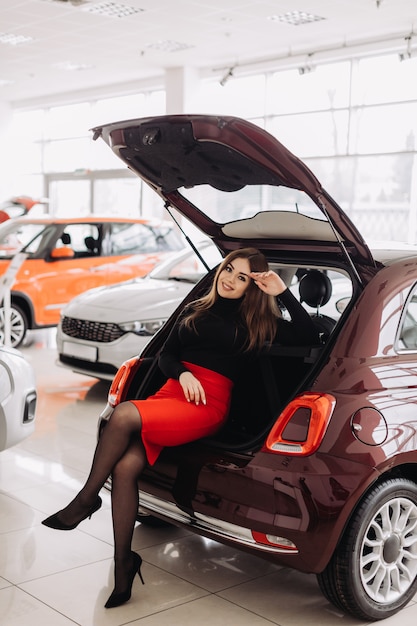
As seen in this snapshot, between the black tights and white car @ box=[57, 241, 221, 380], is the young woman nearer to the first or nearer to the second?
the black tights

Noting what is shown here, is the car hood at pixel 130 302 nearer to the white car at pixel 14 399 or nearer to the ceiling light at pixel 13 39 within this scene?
the white car at pixel 14 399

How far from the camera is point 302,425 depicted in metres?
2.70

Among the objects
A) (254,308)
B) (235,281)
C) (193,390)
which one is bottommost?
(193,390)

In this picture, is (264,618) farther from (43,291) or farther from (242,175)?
(43,291)

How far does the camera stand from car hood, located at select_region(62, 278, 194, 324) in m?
6.36

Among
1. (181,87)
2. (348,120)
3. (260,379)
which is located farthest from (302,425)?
(181,87)

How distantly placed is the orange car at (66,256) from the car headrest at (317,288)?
5.77 meters

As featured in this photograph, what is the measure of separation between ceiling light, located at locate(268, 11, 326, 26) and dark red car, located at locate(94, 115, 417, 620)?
337 inches

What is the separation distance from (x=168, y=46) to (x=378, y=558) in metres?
11.8

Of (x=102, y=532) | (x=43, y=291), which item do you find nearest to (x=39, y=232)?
(x=43, y=291)

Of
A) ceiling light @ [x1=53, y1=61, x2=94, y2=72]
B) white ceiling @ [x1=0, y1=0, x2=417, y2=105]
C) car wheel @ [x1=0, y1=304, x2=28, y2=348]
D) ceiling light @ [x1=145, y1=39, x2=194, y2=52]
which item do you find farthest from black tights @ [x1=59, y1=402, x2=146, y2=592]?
ceiling light @ [x1=53, y1=61, x2=94, y2=72]

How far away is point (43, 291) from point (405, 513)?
6538mm

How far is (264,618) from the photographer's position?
2875 millimetres

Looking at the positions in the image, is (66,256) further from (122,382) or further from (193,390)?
(193,390)
